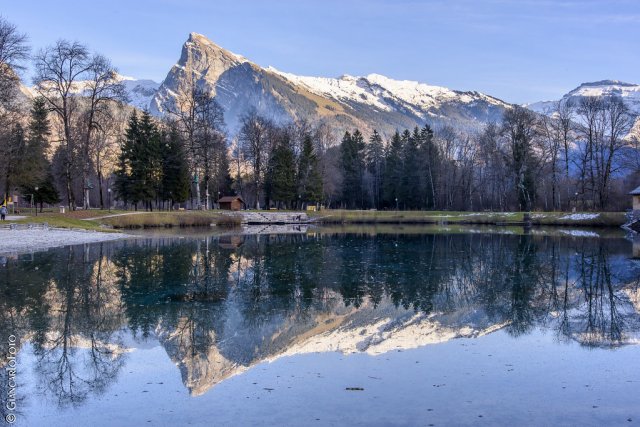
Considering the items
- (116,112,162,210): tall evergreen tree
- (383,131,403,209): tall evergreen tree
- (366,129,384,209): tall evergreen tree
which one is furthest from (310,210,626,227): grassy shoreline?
(366,129,384,209): tall evergreen tree

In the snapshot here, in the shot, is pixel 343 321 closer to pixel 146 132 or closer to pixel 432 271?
pixel 432 271

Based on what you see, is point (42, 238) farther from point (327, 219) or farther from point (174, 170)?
point (327, 219)

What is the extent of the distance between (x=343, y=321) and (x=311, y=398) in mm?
→ 5138

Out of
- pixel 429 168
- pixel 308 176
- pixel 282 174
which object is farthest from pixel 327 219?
pixel 429 168

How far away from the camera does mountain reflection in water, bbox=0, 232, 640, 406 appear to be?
1062 centimetres

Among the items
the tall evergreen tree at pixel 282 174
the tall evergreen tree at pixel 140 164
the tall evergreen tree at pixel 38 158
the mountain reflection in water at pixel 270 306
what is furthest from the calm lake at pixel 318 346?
the tall evergreen tree at pixel 282 174

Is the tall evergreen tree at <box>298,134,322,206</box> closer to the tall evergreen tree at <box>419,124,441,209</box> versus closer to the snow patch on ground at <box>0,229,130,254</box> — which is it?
the tall evergreen tree at <box>419,124,441,209</box>

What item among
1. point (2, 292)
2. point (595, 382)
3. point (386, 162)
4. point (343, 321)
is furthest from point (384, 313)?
point (386, 162)

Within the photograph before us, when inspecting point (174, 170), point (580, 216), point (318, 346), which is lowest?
point (318, 346)

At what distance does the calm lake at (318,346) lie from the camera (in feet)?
A: 25.4

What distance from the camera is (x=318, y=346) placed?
434 inches

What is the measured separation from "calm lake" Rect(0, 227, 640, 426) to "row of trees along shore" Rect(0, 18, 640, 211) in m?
28.1

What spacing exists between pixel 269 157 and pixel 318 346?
241 ft

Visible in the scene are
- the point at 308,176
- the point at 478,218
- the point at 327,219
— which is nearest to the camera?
the point at 478,218
